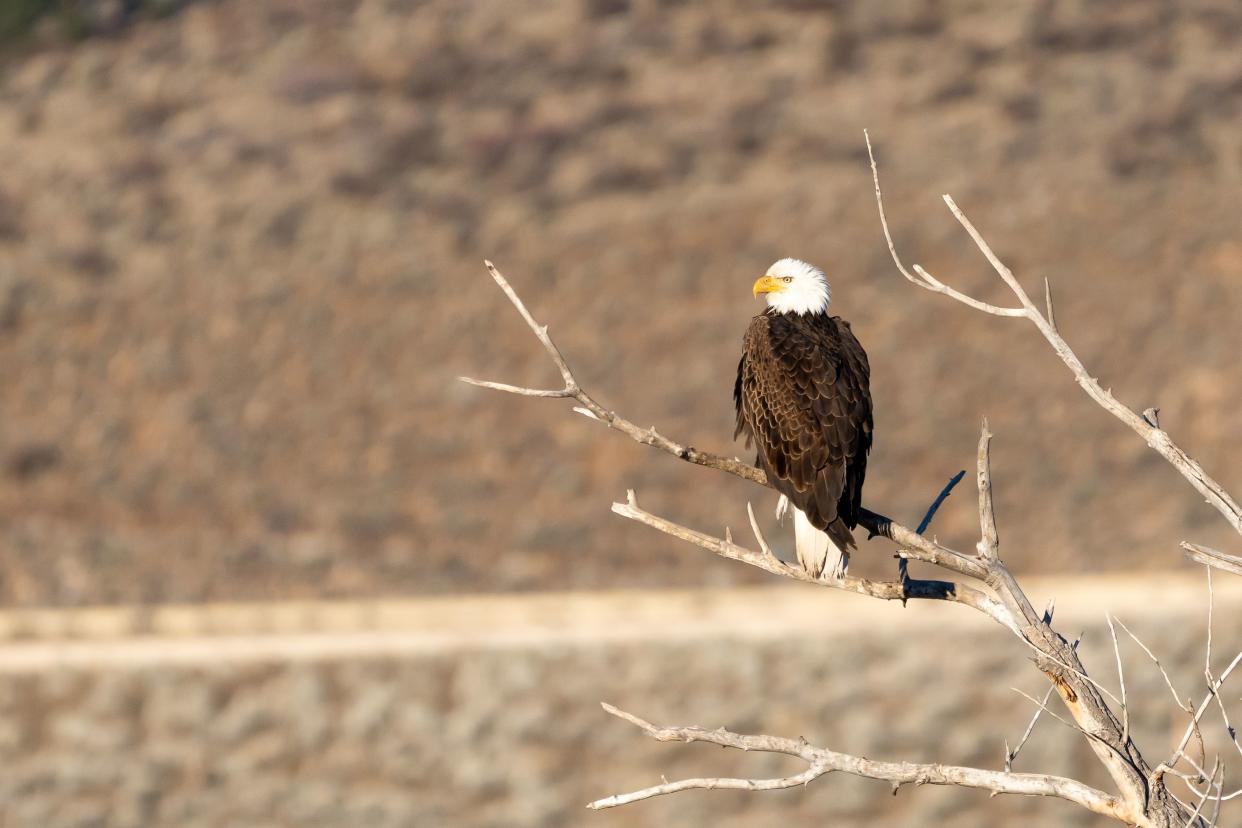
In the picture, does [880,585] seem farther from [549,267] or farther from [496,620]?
[549,267]

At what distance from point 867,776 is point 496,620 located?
12.5 meters

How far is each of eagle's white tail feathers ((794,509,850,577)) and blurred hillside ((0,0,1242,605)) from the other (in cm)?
1149

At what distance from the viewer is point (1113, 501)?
64.9 feet

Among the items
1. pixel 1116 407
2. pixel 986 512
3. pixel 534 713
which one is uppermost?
pixel 1116 407

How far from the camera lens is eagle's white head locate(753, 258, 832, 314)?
8500 millimetres

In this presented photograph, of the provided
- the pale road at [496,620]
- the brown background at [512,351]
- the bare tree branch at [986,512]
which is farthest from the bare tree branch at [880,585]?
the brown background at [512,351]

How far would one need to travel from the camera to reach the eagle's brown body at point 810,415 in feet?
24.4

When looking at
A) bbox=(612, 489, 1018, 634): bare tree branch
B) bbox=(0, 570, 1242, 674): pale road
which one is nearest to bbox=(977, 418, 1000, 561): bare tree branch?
bbox=(612, 489, 1018, 634): bare tree branch

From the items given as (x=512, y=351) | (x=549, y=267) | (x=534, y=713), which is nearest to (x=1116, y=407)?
(x=534, y=713)

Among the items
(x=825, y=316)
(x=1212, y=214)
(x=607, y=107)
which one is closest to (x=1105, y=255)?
(x=1212, y=214)

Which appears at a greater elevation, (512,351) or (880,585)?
(880,585)

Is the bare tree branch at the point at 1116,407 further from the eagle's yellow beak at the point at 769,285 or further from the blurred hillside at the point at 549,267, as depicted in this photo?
the blurred hillside at the point at 549,267

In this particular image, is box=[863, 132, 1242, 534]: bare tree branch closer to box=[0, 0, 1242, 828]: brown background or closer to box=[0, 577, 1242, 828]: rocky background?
box=[0, 577, 1242, 828]: rocky background

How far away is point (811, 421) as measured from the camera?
303 inches
